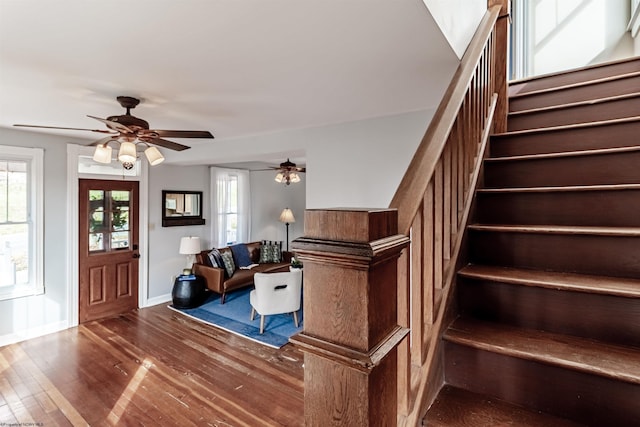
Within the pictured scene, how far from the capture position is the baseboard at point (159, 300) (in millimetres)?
5195

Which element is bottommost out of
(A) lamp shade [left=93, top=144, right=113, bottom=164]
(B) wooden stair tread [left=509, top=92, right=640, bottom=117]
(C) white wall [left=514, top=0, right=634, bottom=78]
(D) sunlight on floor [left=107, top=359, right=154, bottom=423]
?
(D) sunlight on floor [left=107, top=359, right=154, bottom=423]

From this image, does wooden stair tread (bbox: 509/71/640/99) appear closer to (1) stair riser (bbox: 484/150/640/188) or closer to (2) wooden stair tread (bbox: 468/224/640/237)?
(1) stair riser (bbox: 484/150/640/188)

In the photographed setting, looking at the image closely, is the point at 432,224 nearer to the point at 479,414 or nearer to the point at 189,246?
the point at 479,414

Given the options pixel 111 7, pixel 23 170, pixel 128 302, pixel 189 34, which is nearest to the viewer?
pixel 111 7

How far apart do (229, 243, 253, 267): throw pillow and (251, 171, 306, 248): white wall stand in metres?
0.70

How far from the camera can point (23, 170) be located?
400cm

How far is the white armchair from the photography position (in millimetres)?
4031

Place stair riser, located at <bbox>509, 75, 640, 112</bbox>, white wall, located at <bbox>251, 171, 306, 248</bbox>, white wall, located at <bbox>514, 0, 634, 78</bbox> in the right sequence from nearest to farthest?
1. stair riser, located at <bbox>509, 75, 640, 112</bbox>
2. white wall, located at <bbox>514, 0, 634, 78</bbox>
3. white wall, located at <bbox>251, 171, 306, 248</bbox>

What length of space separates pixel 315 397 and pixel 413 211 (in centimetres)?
48

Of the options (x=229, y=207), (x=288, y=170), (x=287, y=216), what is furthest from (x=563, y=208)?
(x=287, y=216)

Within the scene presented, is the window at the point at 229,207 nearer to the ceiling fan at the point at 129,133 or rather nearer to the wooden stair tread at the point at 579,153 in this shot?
the ceiling fan at the point at 129,133

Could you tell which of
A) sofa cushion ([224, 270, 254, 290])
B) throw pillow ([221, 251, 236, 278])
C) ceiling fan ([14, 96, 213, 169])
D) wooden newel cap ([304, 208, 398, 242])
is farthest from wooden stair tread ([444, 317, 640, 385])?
throw pillow ([221, 251, 236, 278])

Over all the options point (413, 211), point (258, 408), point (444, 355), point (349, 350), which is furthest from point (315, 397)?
point (258, 408)

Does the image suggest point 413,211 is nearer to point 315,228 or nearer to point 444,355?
point 315,228
